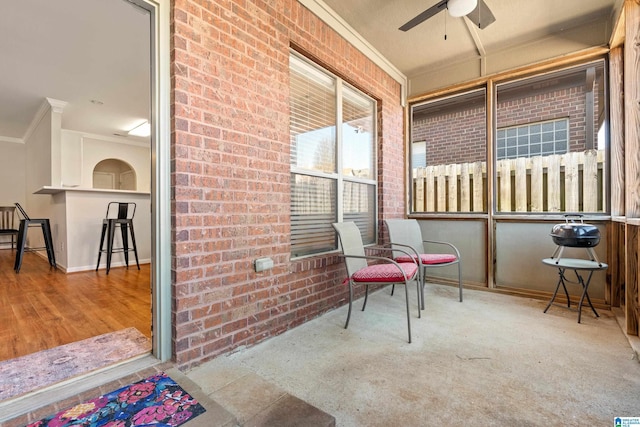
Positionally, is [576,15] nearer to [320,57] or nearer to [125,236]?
[320,57]

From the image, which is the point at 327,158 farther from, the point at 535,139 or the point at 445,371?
the point at 535,139

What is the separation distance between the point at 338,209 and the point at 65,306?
2679 millimetres

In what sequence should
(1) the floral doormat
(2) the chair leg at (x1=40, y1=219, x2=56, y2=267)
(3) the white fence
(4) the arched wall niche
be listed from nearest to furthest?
(1) the floral doormat, (3) the white fence, (2) the chair leg at (x1=40, y1=219, x2=56, y2=267), (4) the arched wall niche

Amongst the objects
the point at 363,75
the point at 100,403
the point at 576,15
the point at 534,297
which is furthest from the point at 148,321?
the point at 576,15

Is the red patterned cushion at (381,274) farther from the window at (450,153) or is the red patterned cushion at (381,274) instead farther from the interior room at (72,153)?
the window at (450,153)

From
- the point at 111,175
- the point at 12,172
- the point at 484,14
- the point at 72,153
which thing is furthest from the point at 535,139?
the point at 12,172

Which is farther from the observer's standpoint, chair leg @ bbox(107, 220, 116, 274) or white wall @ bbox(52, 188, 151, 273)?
white wall @ bbox(52, 188, 151, 273)

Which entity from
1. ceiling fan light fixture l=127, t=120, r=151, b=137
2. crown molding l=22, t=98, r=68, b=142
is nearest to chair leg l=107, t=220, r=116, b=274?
crown molding l=22, t=98, r=68, b=142

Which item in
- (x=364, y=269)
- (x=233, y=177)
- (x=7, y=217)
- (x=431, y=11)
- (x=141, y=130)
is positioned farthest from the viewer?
(x=7, y=217)

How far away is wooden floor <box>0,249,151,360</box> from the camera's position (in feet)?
6.75

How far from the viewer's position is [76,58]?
3.30 meters

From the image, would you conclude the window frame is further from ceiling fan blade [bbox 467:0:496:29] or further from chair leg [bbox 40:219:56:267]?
chair leg [bbox 40:219:56:267]

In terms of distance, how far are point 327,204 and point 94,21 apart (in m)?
2.67

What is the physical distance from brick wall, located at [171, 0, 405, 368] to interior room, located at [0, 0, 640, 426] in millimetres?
14
